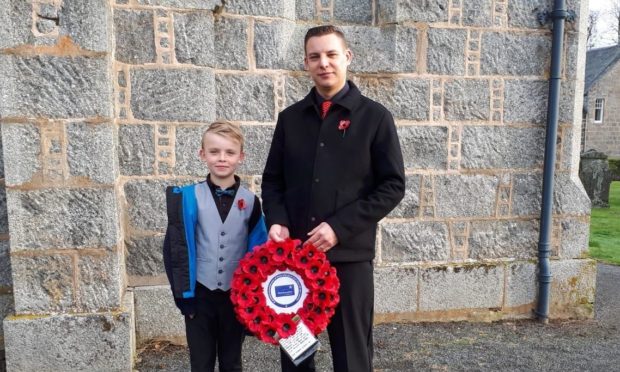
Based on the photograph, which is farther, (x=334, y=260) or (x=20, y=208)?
(x=20, y=208)

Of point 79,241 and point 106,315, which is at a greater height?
point 79,241

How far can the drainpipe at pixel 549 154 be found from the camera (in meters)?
4.03

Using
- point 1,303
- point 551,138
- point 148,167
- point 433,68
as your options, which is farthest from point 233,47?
point 551,138

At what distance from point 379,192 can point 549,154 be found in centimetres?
247

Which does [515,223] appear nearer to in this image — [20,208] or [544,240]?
[544,240]

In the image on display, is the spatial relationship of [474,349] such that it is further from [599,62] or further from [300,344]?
[599,62]

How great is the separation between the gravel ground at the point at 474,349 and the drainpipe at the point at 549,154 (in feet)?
0.88

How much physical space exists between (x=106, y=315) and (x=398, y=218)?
2.21m

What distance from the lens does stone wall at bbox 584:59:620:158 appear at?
28.8m

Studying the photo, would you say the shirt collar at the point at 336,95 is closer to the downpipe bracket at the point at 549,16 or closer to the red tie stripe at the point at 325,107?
the red tie stripe at the point at 325,107

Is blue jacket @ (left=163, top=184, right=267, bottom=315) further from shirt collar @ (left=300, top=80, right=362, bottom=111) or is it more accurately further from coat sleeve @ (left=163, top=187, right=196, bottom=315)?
shirt collar @ (left=300, top=80, right=362, bottom=111)

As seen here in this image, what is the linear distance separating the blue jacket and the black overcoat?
0.39 metres

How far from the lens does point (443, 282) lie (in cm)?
410

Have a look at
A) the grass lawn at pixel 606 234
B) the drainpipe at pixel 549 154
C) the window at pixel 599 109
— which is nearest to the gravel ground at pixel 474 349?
the drainpipe at pixel 549 154
